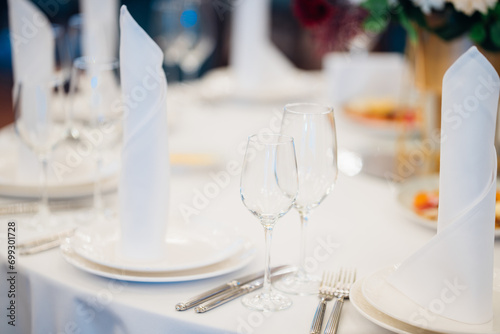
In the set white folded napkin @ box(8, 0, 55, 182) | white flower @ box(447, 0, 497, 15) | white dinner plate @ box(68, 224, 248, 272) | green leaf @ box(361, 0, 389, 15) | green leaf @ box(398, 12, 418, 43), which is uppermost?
green leaf @ box(361, 0, 389, 15)

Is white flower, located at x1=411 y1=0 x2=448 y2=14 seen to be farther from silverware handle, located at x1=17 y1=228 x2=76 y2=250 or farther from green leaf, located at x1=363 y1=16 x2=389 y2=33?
silverware handle, located at x1=17 y1=228 x2=76 y2=250

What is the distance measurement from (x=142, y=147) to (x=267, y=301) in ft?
1.16

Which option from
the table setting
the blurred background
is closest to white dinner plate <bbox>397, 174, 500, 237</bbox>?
the table setting

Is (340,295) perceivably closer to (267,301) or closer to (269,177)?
(267,301)

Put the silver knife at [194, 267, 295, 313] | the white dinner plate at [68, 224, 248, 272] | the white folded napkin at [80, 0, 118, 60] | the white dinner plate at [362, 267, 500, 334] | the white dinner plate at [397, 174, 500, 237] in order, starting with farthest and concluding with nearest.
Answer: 1. the white folded napkin at [80, 0, 118, 60]
2. the white dinner plate at [397, 174, 500, 237]
3. the white dinner plate at [68, 224, 248, 272]
4. the silver knife at [194, 267, 295, 313]
5. the white dinner plate at [362, 267, 500, 334]

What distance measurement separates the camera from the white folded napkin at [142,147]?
1.14 m

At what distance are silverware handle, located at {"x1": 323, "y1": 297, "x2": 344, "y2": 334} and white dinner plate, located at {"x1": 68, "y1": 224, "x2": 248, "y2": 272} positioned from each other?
9.4 inches

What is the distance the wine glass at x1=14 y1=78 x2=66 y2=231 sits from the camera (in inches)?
52.6

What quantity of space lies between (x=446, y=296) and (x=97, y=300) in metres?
0.58

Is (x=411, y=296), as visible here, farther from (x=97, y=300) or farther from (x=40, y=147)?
(x=40, y=147)

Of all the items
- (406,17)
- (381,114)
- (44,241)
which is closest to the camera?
(44,241)

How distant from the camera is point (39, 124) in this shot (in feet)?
4.49

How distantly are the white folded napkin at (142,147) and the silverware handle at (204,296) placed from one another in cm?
15

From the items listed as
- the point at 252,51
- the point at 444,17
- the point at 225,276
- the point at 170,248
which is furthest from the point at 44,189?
the point at 252,51
